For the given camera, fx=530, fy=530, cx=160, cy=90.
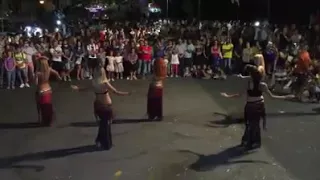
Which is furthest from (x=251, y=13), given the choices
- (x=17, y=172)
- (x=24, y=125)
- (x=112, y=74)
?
(x=17, y=172)

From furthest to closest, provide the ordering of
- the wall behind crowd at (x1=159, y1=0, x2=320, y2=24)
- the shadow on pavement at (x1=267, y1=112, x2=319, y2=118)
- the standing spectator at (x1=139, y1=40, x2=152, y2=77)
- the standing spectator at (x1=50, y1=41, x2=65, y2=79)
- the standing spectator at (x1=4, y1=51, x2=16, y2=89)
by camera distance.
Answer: the wall behind crowd at (x1=159, y1=0, x2=320, y2=24) → the standing spectator at (x1=139, y1=40, x2=152, y2=77) → the standing spectator at (x1=50, y1=41, x2=65, y2=79) → the standing spectator at (x1=4, y1=51, x2=16, y2=89) → the shadow on pavement at (x1=267, y1=112, x2=319, y2=118)

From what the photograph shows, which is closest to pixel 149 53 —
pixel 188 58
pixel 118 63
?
pixel 118 63

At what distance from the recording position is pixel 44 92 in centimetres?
1222

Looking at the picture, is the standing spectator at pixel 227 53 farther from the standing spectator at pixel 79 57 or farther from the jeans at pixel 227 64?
the standing spectator at pixel 79 57

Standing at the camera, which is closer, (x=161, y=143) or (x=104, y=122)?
(x=104, y=122)

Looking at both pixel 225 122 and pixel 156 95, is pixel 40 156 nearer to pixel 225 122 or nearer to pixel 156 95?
pixel 156 95

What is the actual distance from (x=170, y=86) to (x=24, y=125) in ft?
22.9

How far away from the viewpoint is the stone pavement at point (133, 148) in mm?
8938

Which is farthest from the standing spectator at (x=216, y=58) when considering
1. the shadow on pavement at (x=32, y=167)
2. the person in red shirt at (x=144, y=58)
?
the shadow on pavement at (x=32, y=167)

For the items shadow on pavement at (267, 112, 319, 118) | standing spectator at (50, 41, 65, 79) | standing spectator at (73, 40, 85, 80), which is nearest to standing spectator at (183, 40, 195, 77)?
standing spectator at (73, 40, 85, 80)

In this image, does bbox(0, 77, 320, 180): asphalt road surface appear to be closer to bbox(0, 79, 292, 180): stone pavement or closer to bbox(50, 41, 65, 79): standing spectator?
bbox(0, 79, 292, 180): stone pavement

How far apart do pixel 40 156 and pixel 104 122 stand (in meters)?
1.36

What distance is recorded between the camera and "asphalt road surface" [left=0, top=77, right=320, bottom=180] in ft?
29.6

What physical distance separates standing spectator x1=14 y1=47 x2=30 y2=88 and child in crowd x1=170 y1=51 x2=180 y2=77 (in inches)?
222
